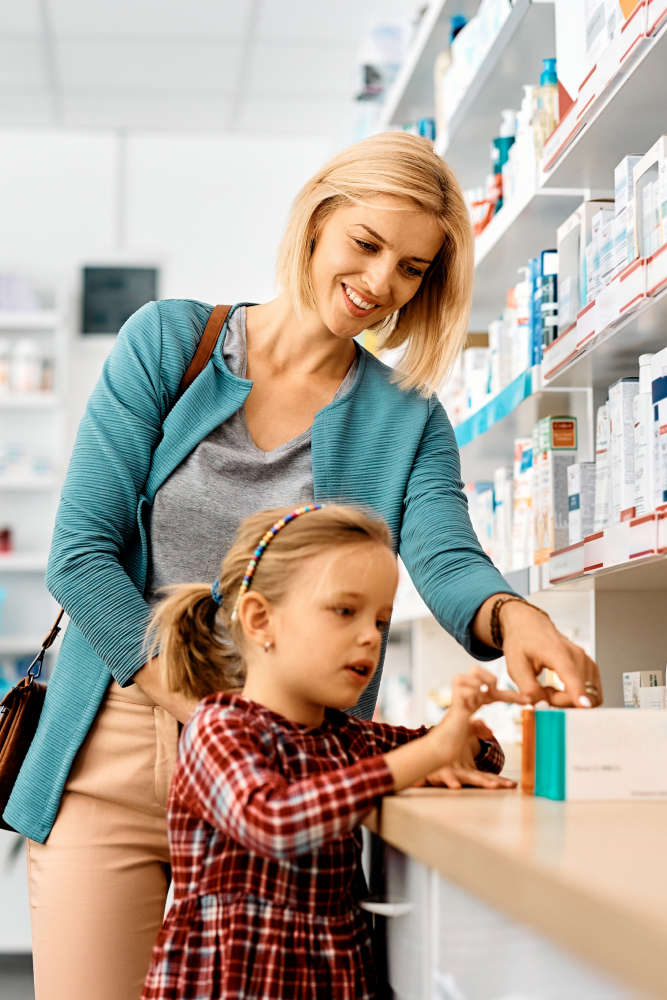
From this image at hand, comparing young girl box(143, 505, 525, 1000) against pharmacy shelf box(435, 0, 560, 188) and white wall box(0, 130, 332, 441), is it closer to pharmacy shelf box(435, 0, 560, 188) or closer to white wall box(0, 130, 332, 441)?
pharmacy shelf box(435, 0, 560, 188)

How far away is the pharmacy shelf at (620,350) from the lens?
4.99 ft

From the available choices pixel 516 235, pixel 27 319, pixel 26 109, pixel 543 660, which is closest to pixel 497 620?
pixel 543 660

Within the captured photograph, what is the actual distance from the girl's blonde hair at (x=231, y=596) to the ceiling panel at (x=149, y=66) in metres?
4.18

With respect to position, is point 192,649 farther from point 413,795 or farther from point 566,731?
point 566,731

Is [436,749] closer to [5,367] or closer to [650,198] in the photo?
[650,198]

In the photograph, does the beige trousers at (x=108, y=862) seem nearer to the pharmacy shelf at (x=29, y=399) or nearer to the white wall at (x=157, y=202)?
the pharmacy shelf at (x=29, y=399)

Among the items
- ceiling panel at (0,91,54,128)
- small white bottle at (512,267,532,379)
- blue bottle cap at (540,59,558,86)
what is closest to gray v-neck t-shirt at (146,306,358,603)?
small white bottle at (512,267,532,379)

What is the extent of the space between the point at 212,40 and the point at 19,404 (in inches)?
81.5

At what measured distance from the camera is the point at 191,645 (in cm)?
121

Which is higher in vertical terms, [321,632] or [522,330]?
[522,330]

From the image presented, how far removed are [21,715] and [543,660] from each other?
0.71 metres

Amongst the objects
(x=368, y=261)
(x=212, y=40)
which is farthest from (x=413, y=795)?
(x=212, y=40)

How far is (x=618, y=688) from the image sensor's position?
193 cm

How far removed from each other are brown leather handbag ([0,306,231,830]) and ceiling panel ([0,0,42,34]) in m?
3.66
